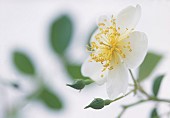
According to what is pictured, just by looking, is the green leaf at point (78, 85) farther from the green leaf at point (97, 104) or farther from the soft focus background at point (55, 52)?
the soft focus background at point (55, 52)

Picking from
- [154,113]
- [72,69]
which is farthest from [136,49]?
[72,69]

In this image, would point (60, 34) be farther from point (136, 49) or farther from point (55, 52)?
point (136, 49)

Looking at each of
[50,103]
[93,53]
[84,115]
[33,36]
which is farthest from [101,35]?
[33,36]

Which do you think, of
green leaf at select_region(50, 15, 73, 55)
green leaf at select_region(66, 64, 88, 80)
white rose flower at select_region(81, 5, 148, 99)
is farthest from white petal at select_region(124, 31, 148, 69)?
green leaf at select_region(50, 15, 73, 55)

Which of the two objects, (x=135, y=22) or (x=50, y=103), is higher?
(x=135, y=22)

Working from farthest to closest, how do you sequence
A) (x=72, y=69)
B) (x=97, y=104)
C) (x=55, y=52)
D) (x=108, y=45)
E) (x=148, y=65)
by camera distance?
(x=55, y=52) → (x=72, y=69) → (x=148, y=65) → (x=108, y=45) → (x=97, y=104)

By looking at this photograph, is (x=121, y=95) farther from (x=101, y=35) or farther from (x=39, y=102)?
(x=39, y=102)

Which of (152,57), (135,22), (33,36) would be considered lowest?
(33,36)
